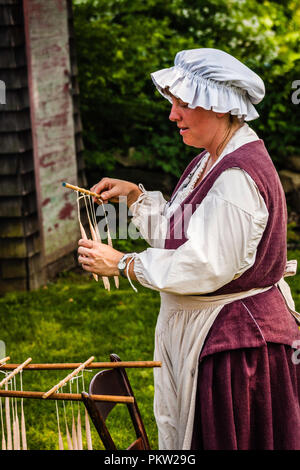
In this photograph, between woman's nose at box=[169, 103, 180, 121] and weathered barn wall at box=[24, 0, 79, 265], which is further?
weathered barn wall at box=[24, 0, 79, 265]

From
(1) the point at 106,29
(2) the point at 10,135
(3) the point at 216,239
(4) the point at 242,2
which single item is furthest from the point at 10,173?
(4) the point at 242,2

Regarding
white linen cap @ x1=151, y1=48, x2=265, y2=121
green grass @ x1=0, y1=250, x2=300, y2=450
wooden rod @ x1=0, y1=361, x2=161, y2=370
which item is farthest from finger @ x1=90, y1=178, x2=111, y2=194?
green grass @ x1=0, y1=250, x2=300, y2=450

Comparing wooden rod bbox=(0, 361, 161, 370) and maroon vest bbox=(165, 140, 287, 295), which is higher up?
maroon vest bbox=(165, 140, 287, 295)

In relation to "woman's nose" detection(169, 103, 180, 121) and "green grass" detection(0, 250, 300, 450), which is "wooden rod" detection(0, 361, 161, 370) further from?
"green grass" detection(0, 250, 300, 450)

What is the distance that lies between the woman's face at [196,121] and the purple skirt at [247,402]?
729mm

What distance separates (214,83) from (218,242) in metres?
0.53

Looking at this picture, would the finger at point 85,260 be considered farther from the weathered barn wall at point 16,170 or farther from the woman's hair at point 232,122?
the weathered barn wall at point 16,170

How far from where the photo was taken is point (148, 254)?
224 centimetres

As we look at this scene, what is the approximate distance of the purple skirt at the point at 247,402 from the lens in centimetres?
227

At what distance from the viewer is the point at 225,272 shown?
214 centimetres

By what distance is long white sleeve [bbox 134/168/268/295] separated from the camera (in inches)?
83.7

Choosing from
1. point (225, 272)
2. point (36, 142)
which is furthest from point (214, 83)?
point (36, 142)

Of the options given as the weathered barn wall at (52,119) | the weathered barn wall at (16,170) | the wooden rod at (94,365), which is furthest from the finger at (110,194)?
the weathered barn wall at (52,119)
